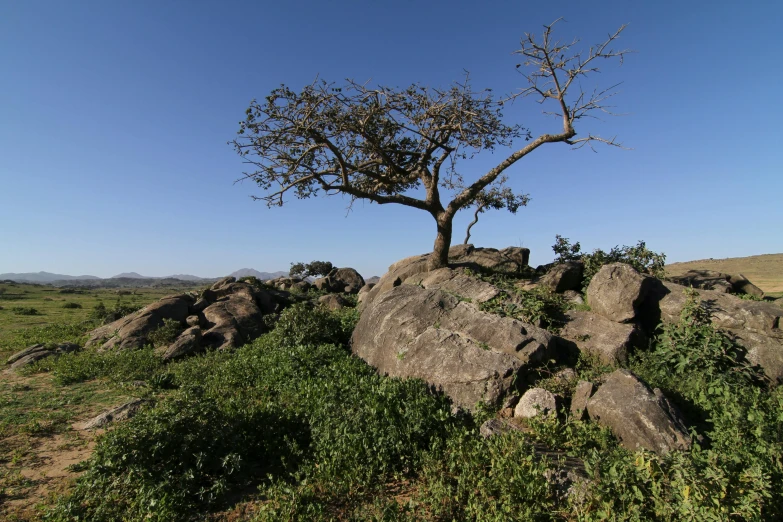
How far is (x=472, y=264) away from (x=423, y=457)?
12785 millimetres

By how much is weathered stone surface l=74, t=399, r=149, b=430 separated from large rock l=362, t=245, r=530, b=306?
31.3 feet

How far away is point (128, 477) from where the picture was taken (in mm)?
6102

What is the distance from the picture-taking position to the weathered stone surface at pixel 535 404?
8.02 metres

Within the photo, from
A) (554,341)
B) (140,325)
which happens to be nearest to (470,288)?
(554,341)

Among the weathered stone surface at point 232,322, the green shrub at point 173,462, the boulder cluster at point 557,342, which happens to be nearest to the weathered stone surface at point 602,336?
the boulder cluster at point 557,342

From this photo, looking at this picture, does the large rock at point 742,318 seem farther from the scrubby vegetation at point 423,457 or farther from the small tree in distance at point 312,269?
the small tree in distance at point 312,269

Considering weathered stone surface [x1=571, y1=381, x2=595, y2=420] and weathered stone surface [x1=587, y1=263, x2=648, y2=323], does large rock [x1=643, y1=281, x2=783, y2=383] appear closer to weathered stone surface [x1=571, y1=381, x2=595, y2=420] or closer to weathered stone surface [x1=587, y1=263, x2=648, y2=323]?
weathered stone surface [x1=587, y1=263, x2=648, y2=323]

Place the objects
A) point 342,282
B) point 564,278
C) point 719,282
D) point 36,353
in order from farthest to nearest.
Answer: point 342,282 → point 36,353 → point 719,282 → point 564,278

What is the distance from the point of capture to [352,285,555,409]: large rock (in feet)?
29.5

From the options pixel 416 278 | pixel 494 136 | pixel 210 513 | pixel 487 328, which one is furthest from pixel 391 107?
pixel 210 513

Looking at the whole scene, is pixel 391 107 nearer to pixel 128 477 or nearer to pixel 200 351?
pixel 200 351

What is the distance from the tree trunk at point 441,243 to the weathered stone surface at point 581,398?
9939 mm

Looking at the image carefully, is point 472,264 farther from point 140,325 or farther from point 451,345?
point 140,325

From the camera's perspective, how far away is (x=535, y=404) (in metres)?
8.13
